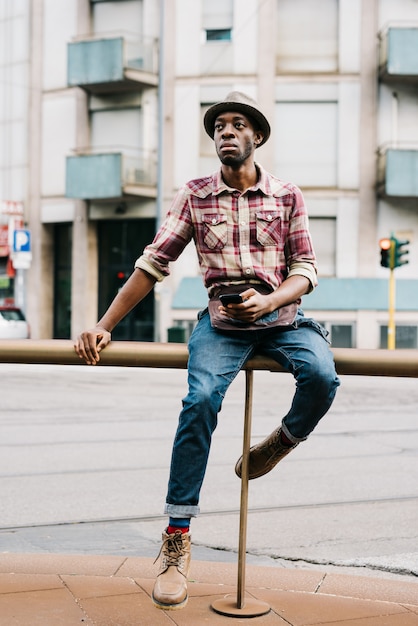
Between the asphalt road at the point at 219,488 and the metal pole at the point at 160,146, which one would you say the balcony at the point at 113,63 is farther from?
the asphalt road at the point at 219,488

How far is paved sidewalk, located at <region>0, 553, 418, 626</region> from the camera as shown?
3330mm

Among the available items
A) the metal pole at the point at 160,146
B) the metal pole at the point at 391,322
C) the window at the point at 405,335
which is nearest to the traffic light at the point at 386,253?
the metal pole at the point at 391,322

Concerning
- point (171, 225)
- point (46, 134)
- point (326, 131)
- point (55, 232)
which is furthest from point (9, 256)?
point (171, 225)

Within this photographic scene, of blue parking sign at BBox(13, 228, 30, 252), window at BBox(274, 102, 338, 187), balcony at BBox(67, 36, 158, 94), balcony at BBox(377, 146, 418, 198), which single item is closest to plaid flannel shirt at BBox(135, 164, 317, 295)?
balcony at BBox(377, 146, 418, 198)

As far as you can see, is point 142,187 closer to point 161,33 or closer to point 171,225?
point 161,33

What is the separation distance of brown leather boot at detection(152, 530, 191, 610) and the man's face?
1.43m

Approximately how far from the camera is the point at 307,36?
26.0m

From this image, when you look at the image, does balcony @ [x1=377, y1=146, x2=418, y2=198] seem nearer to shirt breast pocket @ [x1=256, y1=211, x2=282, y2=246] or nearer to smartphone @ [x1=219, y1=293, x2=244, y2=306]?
shirt breast pocket @ [x1=256, y1=211, x2=282, y2=246]

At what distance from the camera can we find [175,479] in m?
3.31

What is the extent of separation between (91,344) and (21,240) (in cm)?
2450

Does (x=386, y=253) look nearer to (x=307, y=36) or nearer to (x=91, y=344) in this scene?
(x=307, y=36)

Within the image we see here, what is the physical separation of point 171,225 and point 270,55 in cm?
2333

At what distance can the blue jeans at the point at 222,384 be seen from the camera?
3291 millimetres

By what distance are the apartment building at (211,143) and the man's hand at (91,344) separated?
20.3m
